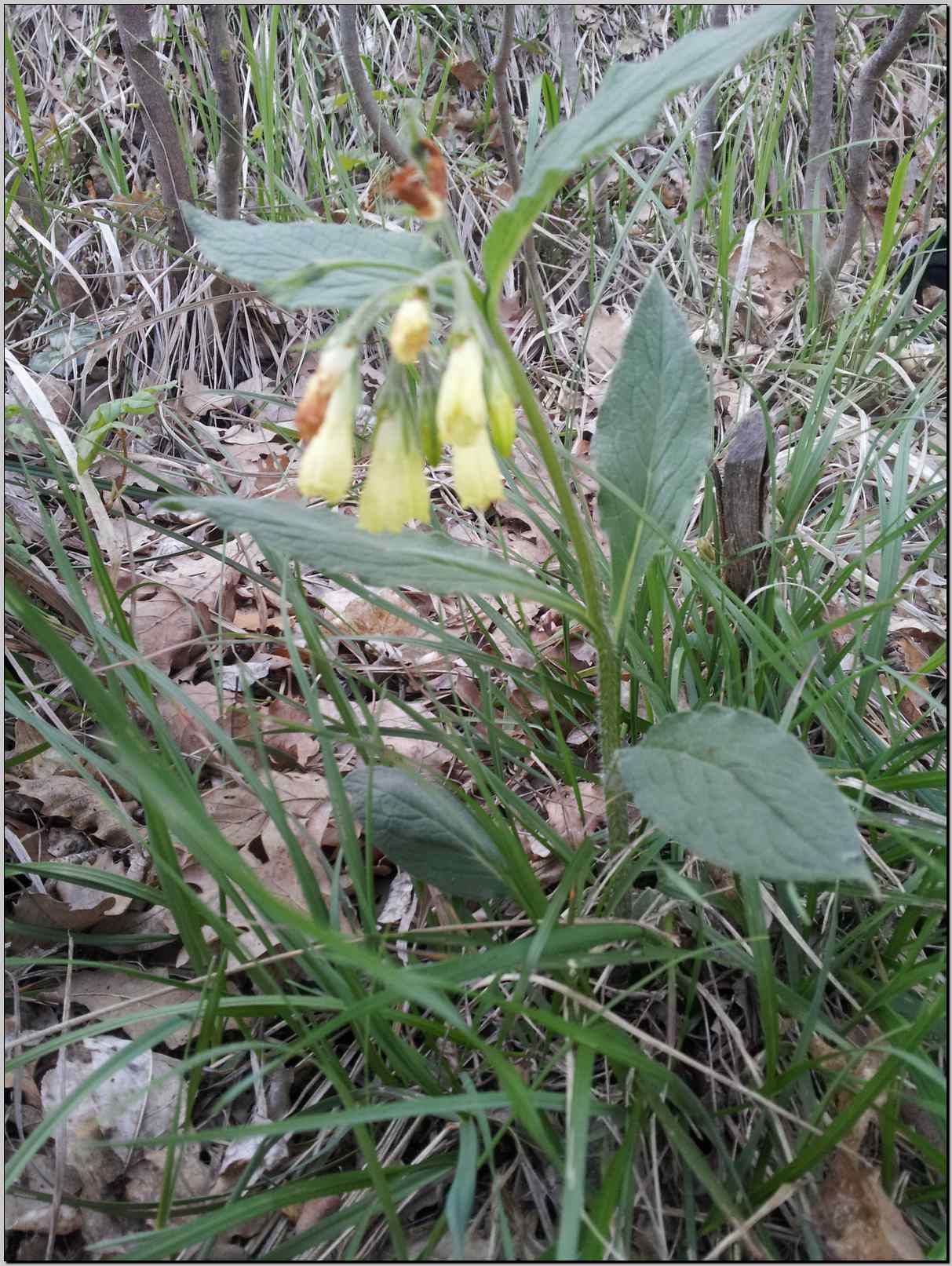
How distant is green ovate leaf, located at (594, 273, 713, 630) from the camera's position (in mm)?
1366

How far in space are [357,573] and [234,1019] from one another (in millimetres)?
797

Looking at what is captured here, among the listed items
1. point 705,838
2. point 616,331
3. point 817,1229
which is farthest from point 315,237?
point 616,331

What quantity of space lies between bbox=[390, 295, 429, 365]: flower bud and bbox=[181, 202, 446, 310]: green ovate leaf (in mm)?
204

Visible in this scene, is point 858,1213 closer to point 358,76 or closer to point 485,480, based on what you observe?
point 485,480

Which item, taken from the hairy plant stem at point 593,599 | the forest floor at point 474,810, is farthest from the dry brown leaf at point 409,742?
the hairy plant stem at point 593,599

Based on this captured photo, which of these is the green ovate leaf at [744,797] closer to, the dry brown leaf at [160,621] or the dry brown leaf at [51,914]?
the dry brown leaf at [51,914]

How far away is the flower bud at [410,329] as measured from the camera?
0.95 m

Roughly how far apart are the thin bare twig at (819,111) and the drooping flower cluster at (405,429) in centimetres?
210

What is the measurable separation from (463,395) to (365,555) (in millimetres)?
301

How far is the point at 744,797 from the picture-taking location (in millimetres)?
1007

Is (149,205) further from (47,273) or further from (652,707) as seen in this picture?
(652,707)

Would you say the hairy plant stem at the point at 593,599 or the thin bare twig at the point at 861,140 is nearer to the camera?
the hairy plant stem at the point at 593,599

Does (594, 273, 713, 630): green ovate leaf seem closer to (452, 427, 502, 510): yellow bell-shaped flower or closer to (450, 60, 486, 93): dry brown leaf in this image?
(452, 427, 502, 510): yellow bell-shaped flower

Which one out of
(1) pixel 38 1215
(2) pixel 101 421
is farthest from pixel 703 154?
(1) pixel 38 1215
